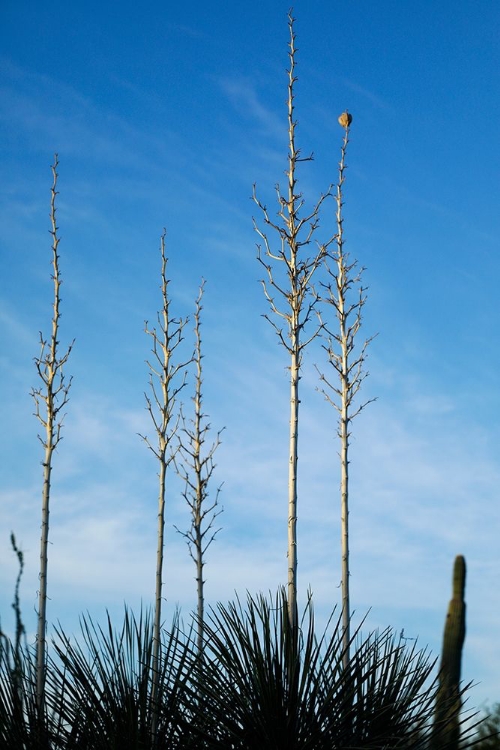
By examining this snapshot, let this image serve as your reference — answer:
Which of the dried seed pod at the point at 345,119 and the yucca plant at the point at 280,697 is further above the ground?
the dried seed pod at the point at 345,119

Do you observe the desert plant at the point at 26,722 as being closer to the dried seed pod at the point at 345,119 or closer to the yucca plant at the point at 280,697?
the yucca plant at the point at 280,697

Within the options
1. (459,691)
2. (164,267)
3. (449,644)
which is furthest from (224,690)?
(449,644)

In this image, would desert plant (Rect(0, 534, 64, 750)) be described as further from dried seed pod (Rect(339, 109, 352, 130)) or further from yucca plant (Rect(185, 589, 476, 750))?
dried seed pod (Rect(339, 109, 352, 130))

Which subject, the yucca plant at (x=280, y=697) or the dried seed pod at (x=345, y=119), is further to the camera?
the dried seed pod at (x=345, y=119)

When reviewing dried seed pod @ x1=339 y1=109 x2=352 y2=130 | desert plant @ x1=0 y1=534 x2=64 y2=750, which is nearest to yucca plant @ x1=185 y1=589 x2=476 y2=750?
desert plant @ x1=0 y1=534 x2=64 y2=750

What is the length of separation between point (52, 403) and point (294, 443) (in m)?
5.48

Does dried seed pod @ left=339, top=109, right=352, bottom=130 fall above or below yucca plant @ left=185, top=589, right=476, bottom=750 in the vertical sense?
above

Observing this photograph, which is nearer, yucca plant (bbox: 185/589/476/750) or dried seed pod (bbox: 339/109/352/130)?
yucca plant (bbox: 185/589/476/750)

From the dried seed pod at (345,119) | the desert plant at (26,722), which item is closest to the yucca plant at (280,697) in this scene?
the desert plant at (26,722)

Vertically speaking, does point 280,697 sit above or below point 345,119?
below

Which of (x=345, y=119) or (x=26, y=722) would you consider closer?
(x=26, y=722)

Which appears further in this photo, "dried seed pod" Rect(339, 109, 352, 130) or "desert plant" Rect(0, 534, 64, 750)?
"dried seed pod" Rect(339, 109, 352, 130)

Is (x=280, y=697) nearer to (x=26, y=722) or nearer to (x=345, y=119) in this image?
(x=26, y=722)

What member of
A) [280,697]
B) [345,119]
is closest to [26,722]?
[280,697]
